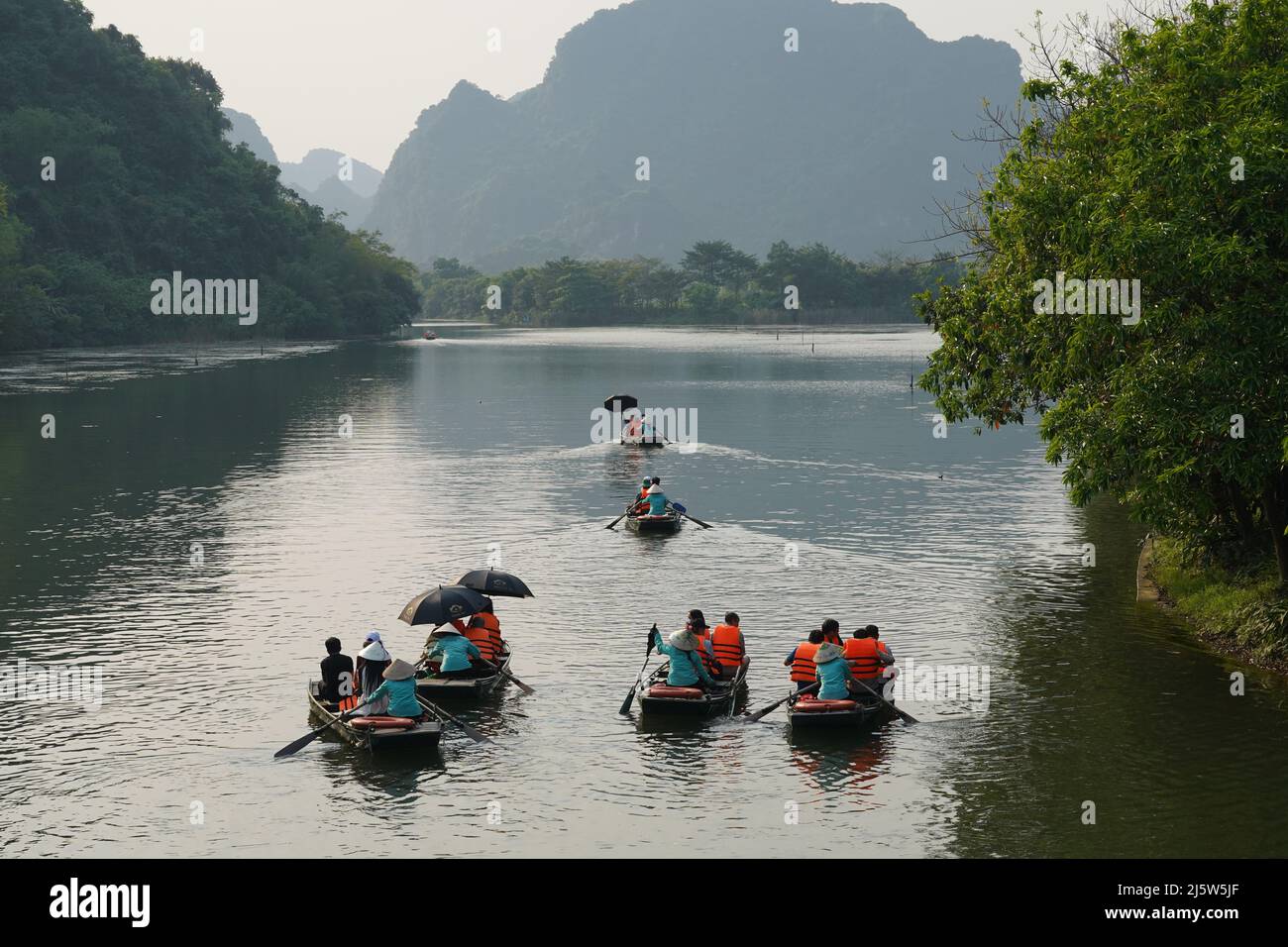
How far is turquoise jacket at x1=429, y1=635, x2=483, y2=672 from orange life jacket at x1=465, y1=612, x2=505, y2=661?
80cm

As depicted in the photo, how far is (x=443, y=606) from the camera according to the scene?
94.8 feet

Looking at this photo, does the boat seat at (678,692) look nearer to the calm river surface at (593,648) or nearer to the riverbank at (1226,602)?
the calm river surface at (593,648)

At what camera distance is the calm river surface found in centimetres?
2194

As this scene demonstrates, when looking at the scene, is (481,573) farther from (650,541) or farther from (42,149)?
(42,149)

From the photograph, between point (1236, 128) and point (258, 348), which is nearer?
point (1236, 128)

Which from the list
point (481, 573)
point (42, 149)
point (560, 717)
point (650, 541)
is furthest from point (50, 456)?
point (42, 149)

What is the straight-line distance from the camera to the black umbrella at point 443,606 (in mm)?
28578

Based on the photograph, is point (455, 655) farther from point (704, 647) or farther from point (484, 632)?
point (704, 647)

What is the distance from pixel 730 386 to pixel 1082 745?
307 ft

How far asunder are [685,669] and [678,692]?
21.9 inches

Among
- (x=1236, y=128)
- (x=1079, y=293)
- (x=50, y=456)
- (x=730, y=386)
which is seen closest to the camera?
(x=1236, y=128)

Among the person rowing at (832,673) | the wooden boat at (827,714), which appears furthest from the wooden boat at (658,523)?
the wooden boat at (827,714)

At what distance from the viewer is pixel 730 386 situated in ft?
387
